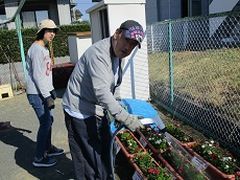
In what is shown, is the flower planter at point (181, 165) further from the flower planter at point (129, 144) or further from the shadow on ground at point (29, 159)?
the shadow on ground at point (29, 159)

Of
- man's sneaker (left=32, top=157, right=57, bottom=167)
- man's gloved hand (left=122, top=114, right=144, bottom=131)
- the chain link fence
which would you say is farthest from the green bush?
man's gloved hand (left=122, top=114, right=144, bottom=131)

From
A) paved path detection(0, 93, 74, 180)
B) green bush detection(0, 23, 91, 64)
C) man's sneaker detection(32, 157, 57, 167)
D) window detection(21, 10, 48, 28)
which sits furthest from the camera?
window detection(21, 10, 48, 28)

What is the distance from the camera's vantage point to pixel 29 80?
407 centimetres

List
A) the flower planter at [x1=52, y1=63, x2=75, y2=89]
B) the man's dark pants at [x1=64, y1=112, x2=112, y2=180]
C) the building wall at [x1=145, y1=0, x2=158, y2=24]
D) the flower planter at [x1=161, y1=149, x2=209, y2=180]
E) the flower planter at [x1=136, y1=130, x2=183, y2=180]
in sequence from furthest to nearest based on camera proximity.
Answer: the building wall at [x1=145, y1=0, x2=158, y2=24] < the flower planter at [x1=52, y1=63, x2=75, y2=89] < the flower planter at [x1=136, y1=130, x2=183, y2=180] < the flower planter at [x1=161, y1=149, x2=209, y2=180] < the man's dark pants at [x1=64, y1=112, x2=112, y2=180]

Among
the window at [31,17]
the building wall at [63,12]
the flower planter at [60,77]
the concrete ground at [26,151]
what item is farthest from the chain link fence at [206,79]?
the window at [31,17]

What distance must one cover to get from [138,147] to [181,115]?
188 cm

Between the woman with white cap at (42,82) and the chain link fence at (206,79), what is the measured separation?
2.15 metres

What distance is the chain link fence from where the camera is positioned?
4.87m

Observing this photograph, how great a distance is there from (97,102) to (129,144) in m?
1.47

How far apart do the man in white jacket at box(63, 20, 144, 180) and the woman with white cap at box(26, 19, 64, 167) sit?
1113 mm

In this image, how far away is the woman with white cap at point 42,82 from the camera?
393 cm

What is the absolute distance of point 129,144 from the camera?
414 centimetres

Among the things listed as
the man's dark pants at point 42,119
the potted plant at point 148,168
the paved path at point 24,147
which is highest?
the man's dark pants at point 42,119

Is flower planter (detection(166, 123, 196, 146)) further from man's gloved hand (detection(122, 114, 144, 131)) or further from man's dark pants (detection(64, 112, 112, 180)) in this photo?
man's gloved hand (detection(122, 114, 144, 131))
